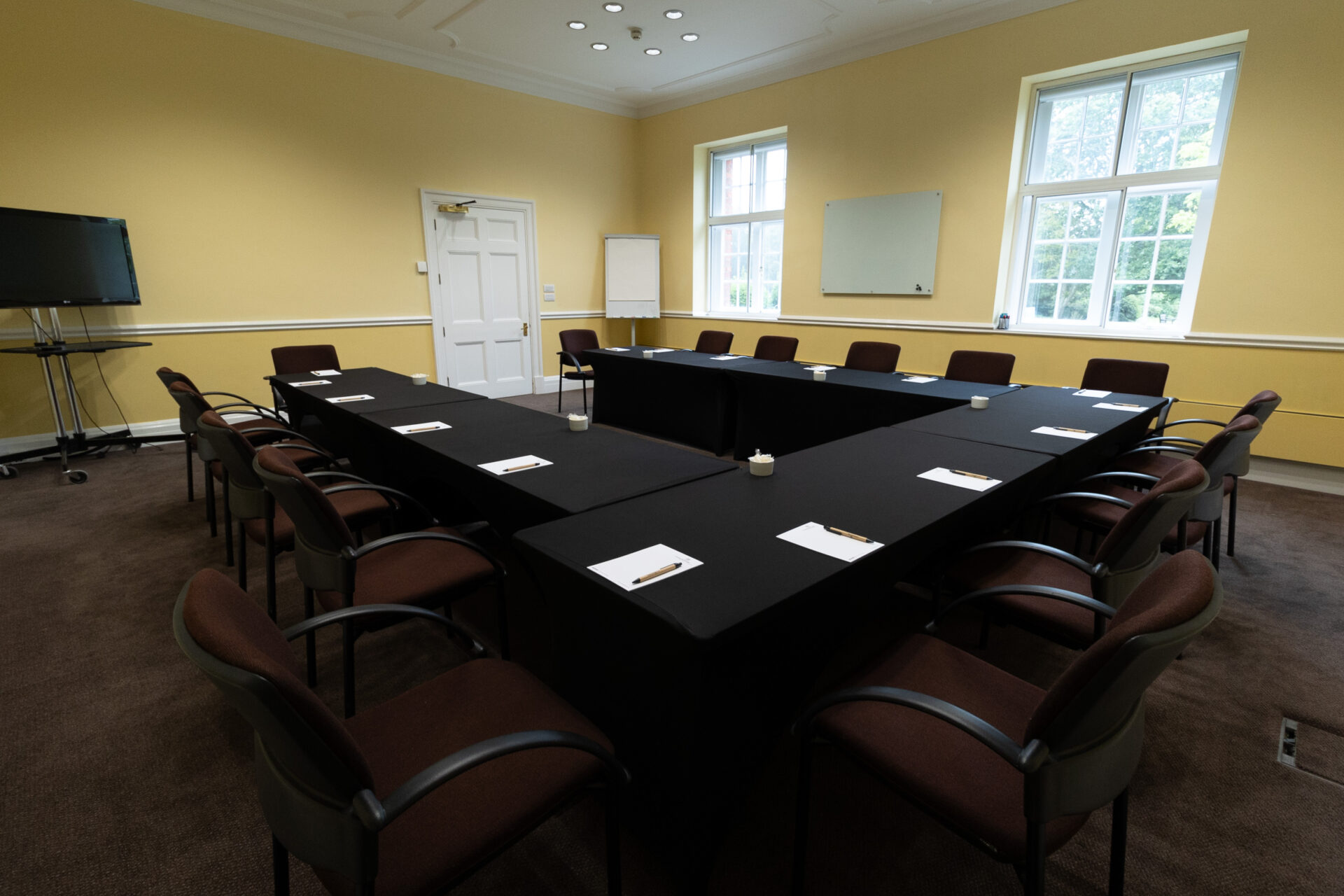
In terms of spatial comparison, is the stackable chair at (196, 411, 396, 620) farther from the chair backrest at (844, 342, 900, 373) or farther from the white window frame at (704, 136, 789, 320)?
the white window frame at (704, 136, 789, 320)

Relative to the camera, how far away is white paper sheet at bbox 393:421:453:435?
8.42ft

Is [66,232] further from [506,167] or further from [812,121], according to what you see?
[812,121]

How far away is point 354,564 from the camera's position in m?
1.66

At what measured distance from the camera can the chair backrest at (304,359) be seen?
14.8 ft

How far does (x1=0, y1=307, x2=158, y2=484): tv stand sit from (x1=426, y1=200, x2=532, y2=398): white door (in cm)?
256

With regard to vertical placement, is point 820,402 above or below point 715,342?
below

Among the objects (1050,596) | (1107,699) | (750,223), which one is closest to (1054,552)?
(1050,596)

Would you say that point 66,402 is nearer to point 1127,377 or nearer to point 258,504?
point 258,504

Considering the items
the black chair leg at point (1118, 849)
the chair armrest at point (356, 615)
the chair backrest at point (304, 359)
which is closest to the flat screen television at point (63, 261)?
the chair backrest at point (304, 359)

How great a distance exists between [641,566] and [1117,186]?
17.4 ft

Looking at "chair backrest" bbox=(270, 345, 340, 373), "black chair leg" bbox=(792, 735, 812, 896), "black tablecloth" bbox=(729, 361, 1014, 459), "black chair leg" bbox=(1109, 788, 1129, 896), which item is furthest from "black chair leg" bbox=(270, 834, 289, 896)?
"chair backrest" bbox=(270, 345, 340, 373)

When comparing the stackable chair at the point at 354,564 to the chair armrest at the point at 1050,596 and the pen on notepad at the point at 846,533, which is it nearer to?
the pen on notepad at the point at 846,533

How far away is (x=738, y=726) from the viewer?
1.26 m

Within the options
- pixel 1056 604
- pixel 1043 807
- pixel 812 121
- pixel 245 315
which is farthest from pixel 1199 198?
pixel 245 315
